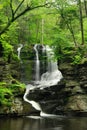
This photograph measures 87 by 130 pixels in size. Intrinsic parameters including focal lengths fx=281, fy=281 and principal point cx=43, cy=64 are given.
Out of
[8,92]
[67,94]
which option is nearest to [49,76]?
[67,94]

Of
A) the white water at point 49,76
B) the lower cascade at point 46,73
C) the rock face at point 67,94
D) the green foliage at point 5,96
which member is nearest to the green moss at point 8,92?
the green foliage at point 5,96

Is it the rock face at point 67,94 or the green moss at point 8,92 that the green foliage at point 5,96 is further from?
the rock face at point 67,94

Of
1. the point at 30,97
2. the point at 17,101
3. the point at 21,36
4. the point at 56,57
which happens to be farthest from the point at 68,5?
the point at 21,36

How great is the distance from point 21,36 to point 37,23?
518 cm

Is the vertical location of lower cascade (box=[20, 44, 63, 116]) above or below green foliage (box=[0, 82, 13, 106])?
below

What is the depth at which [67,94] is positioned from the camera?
2697 centimetres

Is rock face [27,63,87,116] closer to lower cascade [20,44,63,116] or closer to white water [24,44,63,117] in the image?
lower cascade [20,44,63,116]

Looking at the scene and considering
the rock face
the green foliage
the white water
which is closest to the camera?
the green foliage

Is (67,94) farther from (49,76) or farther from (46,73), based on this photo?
Answer: (46,73)

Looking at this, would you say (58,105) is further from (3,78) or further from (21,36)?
(21,36)

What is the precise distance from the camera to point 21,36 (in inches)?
1887

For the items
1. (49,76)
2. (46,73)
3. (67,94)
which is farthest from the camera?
(46,73)

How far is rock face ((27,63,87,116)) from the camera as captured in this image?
25.8 meters

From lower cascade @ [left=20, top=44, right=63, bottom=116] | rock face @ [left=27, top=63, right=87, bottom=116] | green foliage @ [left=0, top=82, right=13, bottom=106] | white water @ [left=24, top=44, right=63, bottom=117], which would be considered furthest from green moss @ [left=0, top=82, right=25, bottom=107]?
white water @ [left=24, top=44, right=63, bottom=117]
